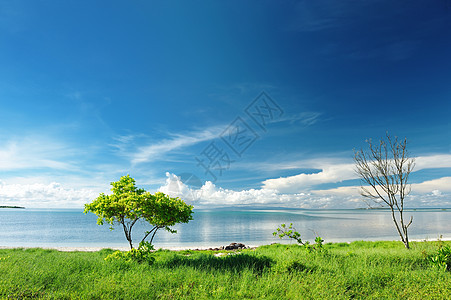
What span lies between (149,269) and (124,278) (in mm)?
1346

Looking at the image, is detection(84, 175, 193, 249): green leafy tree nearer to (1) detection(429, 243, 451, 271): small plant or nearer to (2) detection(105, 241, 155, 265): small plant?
(2) detection(105, 241, 155, 265): small plant

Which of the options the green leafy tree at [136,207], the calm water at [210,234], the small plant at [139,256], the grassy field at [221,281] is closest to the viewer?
the grassy field at [221,281]

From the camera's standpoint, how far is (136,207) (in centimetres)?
926

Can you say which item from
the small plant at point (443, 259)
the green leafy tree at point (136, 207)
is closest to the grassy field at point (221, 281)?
the small plant at point (443, 259)

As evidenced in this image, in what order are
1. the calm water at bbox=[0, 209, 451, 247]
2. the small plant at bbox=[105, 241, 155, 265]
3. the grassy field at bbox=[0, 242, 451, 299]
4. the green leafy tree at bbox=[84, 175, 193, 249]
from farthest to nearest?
the calm water at bbox=[0, 209, 451, 247], the green leafy tree at bbox=[84, 175, 193, 249], the small plant at bbox=[105, 241, 155, 265], the grassy field at bbox=[0, 242, 451, 299]

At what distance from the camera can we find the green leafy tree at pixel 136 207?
29.9 ft

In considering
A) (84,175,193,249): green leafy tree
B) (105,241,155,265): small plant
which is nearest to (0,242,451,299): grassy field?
(105,241,155,265): small plant

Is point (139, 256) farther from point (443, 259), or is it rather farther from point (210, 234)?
point (210, 234)

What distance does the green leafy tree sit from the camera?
9.11m

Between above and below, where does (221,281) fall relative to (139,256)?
below

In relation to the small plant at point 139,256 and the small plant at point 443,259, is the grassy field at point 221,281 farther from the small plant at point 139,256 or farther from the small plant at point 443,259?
the small plant at point 139,256

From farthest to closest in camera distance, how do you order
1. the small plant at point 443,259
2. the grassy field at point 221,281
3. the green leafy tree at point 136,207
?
1. the green leafy tree at point 136,207
2. the small plant at point 443,259
3. the grassy field at point 221,281

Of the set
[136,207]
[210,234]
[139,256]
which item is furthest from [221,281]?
[210,234]

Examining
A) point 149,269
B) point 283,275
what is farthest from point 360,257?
point 149,269
